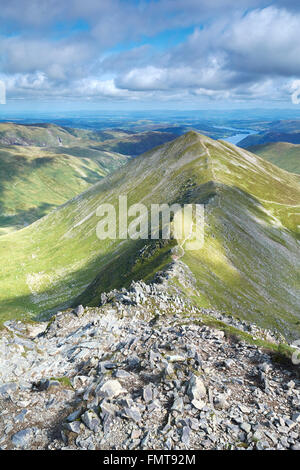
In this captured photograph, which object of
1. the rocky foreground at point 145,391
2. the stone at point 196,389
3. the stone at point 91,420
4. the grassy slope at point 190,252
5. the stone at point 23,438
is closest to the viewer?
the rocky foreground at point 145,391

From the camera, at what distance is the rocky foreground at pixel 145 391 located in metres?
13.2

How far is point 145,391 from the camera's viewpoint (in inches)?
604

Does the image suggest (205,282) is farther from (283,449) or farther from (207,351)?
(283,449)

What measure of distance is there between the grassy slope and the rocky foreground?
23058mm

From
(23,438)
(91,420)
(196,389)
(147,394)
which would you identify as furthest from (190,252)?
(23,438)

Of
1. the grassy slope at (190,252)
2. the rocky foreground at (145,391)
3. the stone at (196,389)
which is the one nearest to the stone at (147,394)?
the rocky foreground at (145,391)

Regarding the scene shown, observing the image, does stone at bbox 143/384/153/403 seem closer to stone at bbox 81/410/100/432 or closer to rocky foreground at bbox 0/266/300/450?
rocky foreground at bbox 0/266/300/450

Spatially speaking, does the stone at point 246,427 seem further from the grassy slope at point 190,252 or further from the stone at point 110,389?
the grassy slope at point 190,252

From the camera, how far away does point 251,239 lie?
84.9m

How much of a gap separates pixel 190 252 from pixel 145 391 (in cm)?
4495

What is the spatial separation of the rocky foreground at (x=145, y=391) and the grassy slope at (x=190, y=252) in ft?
75.6

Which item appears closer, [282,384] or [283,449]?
[283,449]

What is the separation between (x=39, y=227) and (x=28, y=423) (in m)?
174
